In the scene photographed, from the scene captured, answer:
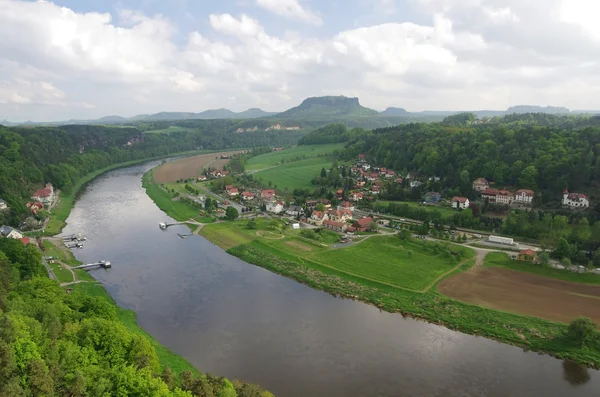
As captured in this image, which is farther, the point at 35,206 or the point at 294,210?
the point at 294,210

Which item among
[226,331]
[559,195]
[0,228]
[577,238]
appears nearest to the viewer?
[226,331]

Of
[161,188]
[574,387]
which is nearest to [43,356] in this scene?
[574,387]

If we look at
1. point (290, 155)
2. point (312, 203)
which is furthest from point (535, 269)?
point (290, 155)

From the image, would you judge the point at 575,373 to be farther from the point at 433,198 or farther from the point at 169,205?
the point at 169,205

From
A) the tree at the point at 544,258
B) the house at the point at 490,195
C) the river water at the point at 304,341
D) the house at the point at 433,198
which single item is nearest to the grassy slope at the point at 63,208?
the river water at the point at 304,341

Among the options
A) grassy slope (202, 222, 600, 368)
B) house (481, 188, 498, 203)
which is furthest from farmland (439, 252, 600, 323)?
house (481, 188, 498, 203)

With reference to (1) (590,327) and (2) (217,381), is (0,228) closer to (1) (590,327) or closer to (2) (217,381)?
(2) (217,381)
